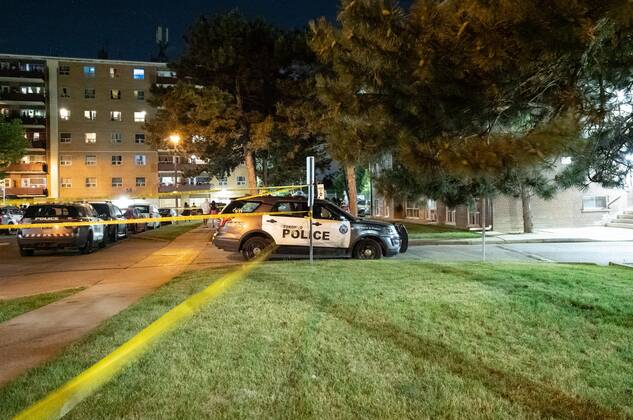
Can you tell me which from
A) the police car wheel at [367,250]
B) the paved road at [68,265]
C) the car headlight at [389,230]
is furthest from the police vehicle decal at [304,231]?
the paved road at [68,265]

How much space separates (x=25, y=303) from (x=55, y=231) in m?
9.27

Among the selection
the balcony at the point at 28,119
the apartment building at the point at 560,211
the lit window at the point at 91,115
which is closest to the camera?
the apartment building at the point at 560,211

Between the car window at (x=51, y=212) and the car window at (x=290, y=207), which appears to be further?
the car window at (x=51, y=212)

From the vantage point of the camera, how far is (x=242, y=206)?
1510 centimetres

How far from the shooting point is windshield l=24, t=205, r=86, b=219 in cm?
1771

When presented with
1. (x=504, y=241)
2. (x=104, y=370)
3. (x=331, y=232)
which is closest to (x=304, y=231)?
(x=331, y=232)

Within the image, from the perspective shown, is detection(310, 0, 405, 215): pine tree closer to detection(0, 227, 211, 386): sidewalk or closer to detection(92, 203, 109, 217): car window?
detection(0, 227, 211, 386): sidewalk

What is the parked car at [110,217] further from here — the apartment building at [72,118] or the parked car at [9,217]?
the apartment building at [72,118]

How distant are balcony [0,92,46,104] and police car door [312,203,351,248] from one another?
65.5m

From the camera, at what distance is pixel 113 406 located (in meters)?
4.16

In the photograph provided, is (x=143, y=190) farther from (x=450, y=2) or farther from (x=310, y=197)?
(x=450, y=2)

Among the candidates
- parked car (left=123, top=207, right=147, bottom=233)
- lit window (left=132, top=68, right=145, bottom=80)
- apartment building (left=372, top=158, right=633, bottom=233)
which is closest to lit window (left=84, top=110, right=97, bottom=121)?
lit window (left=132, top=68, right=145, bottom=80)

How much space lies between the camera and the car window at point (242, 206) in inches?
586

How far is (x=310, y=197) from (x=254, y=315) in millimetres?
5790
